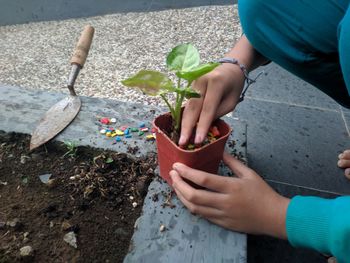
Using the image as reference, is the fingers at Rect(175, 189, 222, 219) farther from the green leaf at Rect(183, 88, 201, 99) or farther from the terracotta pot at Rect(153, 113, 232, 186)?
the green leaf at Rect(183, 88, 201, 99)

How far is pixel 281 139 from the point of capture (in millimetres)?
1266

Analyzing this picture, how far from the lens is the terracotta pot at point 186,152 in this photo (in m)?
0.68

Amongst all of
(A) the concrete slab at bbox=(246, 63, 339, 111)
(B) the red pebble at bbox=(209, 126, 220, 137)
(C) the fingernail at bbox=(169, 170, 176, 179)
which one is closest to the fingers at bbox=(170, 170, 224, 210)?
(C) the fingernail at bbox=(169, 170, 176, 179)

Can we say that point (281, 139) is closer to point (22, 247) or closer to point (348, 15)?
point (348, 15)

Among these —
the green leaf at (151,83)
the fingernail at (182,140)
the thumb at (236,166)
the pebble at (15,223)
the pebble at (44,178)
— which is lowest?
the pebble at (44,178)

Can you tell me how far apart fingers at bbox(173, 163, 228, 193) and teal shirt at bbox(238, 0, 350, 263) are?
13cm

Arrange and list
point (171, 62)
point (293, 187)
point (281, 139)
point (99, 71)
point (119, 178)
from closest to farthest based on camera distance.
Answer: point (171, 62)
point (119, 178)
point (293, 187)
point (281, 139)
point (99, 71)

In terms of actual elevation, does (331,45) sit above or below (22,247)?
above

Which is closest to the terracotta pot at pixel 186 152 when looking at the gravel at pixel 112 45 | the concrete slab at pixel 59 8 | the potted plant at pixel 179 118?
the potted plant at pixel 179 118

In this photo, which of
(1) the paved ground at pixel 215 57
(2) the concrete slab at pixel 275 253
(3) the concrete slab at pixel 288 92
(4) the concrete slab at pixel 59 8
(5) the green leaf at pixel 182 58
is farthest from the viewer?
(4) the concrete slab at pixel 59 8

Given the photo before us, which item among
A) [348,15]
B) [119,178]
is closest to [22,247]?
[119,178]

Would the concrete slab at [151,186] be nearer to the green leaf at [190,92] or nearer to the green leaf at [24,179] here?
the green leaf at [24,179]

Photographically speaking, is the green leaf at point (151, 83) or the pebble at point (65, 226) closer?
the green leaf at point (151, 83)

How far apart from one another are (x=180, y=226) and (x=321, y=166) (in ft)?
2.15
